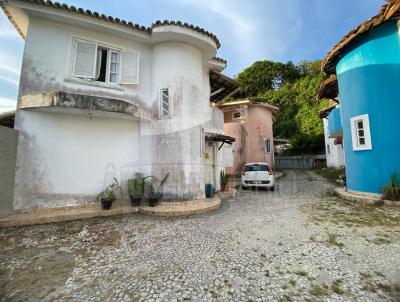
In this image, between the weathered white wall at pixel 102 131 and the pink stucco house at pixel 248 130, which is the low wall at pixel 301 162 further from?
the weathered white wall at pixel 102 131

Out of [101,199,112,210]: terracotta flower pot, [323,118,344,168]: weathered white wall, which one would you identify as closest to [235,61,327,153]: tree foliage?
[323,118,344,168]: weathered white wall

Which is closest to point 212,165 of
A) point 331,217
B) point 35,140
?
point 331,217

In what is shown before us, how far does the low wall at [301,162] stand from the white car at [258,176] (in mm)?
15765

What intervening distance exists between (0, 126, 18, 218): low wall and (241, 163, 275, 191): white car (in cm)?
990

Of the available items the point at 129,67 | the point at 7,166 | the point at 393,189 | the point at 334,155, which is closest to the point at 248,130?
the point at 334,155

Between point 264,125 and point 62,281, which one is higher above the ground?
point 264,125

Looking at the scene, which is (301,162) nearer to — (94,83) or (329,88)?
(329,88)

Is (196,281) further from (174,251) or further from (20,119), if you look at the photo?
(20,119)

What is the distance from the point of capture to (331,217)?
5.82 m

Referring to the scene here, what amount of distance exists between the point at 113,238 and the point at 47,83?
5542 millimetres

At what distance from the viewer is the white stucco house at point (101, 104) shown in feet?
20.1

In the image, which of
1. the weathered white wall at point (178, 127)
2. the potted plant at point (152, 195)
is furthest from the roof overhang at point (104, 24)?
the potted plant at point (152, 195)

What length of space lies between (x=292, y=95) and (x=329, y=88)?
1876cm

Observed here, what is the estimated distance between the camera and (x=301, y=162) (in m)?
24.5
